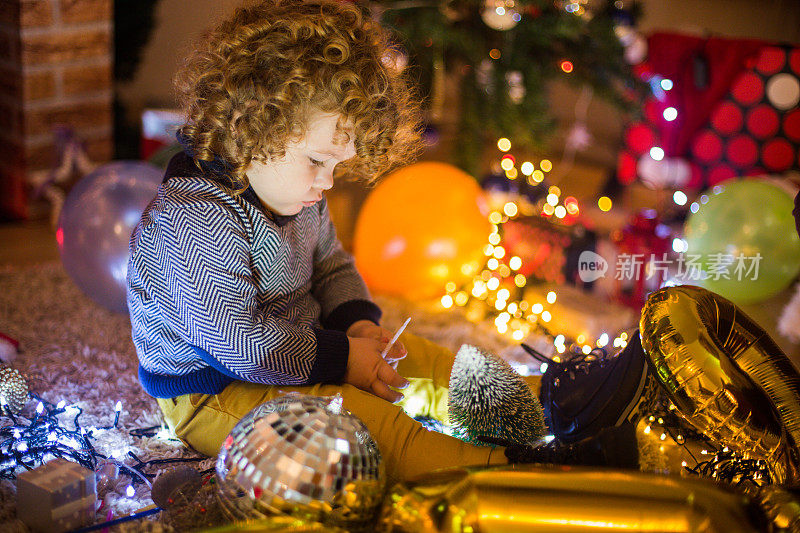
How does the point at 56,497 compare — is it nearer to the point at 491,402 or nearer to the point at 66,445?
the point at 66,445

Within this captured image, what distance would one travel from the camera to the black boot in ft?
2.61

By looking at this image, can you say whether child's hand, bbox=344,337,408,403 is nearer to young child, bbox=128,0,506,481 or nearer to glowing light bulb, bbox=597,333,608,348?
young child, bbox=128,0,506,481

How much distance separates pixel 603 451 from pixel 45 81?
1.71 meters

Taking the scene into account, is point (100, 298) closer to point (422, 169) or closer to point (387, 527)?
point (422, 169)

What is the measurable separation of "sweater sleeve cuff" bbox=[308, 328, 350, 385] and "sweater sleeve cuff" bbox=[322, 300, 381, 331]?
0.44 feet

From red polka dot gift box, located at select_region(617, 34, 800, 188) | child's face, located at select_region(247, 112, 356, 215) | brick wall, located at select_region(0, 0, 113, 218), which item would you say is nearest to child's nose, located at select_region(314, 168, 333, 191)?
child's face, located at select_region(247, 112, 356, 215)

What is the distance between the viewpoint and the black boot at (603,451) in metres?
0.80

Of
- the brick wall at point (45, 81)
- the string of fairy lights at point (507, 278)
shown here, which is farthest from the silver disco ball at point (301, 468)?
the brick wall at point (45, 81)

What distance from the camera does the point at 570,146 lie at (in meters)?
3.02

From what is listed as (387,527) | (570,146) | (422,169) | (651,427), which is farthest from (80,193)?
(570,146)

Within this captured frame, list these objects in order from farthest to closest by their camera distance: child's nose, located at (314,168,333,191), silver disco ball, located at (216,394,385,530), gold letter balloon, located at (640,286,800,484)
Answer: child's nose, located at (314,168,333,191), gold letter balloon, located at (640,286,800,484), silver disco ball, located at (216,394,385,530)

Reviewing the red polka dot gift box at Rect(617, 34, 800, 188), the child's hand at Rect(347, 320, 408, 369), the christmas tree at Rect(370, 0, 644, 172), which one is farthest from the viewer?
the red polka dot gift box at Rect(617, 34, 800, 188)

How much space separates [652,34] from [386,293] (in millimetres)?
1130

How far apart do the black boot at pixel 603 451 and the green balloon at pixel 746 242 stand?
2.37ft
